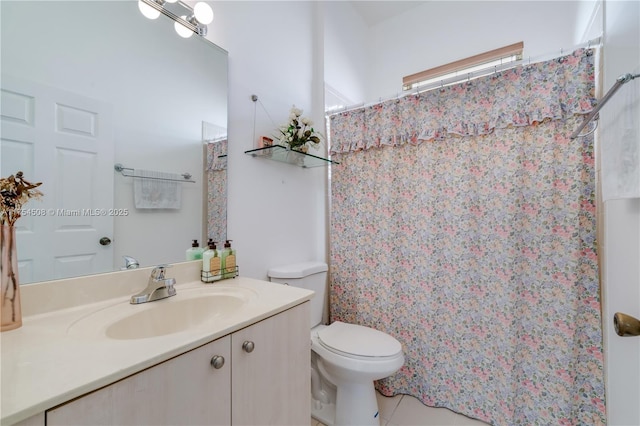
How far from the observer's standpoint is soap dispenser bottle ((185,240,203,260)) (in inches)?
46.0

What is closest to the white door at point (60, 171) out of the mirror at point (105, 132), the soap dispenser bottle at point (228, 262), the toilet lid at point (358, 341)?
the mirror at point (105, 132)

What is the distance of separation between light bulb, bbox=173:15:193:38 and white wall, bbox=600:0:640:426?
1.59m

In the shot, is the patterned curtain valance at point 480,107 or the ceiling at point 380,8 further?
the ceiling at point 380,8

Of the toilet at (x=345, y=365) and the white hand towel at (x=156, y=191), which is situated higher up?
the white hand towel at (x=156, y=191)

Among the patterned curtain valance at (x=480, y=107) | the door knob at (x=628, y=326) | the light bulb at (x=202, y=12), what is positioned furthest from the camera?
the patterned curtain valance at (x=480, y=107)

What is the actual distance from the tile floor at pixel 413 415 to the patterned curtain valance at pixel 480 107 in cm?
162

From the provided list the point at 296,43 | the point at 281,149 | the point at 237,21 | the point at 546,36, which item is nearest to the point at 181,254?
the point at 281,149

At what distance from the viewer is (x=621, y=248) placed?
3.08 ft

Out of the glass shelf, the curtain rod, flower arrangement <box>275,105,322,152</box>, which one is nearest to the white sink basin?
the glass shelf

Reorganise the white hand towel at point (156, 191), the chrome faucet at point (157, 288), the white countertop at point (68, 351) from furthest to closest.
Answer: the white hand towel at point (156, 191)
the chrome faucet at point (157, 288)
the white countertop at point (68, 351)

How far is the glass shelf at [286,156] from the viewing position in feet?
4.80

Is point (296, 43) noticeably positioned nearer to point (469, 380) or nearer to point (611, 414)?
point (469, 380)

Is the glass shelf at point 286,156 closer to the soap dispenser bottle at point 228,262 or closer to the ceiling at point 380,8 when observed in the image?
the soap dispenser bottle at point 228,262

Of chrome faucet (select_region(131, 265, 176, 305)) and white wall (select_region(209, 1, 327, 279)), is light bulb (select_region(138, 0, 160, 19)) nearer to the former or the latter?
white wall (select_region(209, 1, 327, 279))
